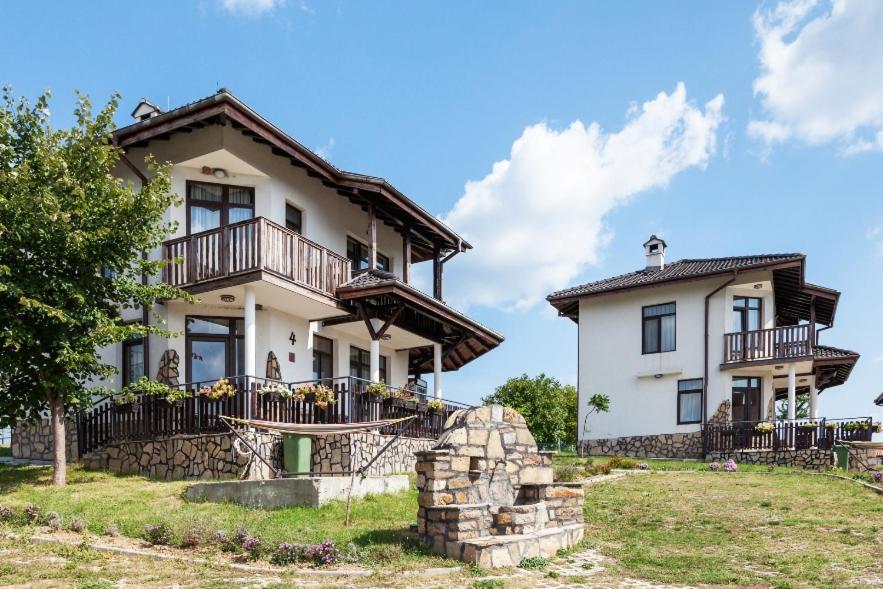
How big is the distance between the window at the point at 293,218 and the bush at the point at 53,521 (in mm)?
9299

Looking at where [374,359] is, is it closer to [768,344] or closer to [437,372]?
[437,372]

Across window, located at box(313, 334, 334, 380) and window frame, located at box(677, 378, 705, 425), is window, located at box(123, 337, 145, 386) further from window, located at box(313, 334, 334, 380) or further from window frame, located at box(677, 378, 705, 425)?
window frame, located at box(677, 378, 705, 425)

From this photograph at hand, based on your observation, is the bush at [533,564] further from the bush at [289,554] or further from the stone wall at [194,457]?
the stone wall at [194,457]

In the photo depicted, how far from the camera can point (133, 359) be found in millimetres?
18047

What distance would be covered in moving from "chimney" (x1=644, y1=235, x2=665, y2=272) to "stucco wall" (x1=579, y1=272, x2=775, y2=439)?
212cm

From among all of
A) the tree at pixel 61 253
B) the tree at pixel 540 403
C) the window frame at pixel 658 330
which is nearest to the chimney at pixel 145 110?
the tree at pixel 61 253

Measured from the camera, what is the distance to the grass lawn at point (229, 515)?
9633 mm

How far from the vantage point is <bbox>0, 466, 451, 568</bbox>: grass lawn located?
379 inches

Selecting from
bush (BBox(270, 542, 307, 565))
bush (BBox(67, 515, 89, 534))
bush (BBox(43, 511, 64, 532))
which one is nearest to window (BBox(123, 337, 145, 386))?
bush (BBox(43, 511, 64, 532))

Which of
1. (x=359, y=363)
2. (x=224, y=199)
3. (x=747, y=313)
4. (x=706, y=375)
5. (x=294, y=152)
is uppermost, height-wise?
(x=294, y=152)

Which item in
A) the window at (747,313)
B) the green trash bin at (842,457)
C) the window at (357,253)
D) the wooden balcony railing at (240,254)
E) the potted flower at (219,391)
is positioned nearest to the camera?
the potted flower at (219,391)

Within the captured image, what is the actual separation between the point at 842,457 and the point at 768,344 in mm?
4853

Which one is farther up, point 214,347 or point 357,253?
point 357,253

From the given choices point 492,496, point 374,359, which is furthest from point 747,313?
point 492,496
